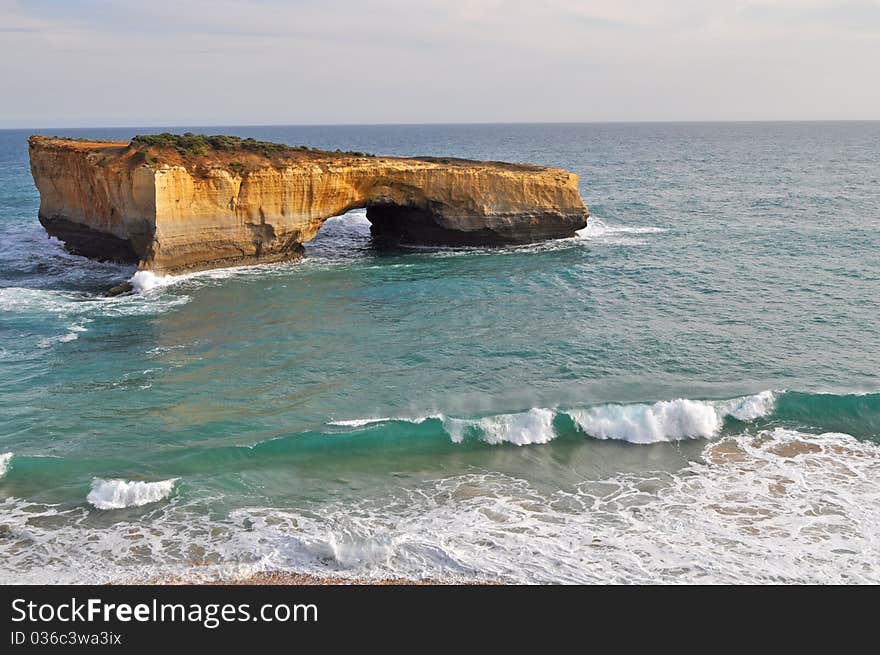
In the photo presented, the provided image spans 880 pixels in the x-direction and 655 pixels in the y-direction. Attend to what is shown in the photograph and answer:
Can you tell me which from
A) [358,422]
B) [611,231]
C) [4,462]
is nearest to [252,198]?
[358,422]

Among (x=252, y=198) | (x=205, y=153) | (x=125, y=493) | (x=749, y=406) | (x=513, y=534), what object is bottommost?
(x=513, y=534)

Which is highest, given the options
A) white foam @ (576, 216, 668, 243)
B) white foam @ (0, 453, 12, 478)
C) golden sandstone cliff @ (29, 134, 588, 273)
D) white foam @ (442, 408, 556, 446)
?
golden sandstone cliff @ (29, 134, 588, 273)

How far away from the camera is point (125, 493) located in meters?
15.0

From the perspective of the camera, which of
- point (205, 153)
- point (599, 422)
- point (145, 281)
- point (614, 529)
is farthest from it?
point (205, 153)

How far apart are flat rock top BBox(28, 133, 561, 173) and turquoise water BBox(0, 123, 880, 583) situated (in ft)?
15.3

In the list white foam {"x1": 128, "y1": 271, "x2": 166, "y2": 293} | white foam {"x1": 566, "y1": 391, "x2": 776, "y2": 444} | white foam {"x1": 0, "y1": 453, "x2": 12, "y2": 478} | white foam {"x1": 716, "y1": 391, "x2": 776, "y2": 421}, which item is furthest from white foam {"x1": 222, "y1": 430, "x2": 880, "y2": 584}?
white foam {"x1": 128, "y1": 271, "x2": 166, "y2": 293}

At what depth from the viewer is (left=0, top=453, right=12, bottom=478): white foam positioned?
15848mm

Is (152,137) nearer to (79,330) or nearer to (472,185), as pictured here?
(79,330)

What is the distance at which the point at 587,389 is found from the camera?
19.9 metres

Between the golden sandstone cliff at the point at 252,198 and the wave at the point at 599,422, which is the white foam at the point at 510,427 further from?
the golden sandstone cliff at the point at 252,198

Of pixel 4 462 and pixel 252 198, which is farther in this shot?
pixel 252 198

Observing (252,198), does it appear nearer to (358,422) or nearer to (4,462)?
(358,422)

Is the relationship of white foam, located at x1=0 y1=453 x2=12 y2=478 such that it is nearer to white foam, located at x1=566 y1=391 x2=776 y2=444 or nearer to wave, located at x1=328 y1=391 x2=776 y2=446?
wave, located at x1=328 y1=391 x2=776 y2=446

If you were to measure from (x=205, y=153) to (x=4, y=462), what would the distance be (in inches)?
740
